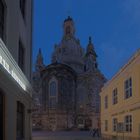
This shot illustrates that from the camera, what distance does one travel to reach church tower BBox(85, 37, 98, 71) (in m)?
105

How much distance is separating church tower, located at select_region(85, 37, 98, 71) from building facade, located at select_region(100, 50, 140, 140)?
67.4 metres

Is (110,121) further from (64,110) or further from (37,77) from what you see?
(37,77)

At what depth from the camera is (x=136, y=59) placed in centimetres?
2431

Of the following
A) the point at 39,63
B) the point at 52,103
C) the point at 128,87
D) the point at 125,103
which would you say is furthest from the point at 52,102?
the point at 128,87

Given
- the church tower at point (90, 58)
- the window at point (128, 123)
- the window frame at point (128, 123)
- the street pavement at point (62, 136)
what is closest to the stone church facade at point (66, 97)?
the church tower at point (90, 58)

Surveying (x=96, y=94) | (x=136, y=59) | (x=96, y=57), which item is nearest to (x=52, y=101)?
(x=96, y=94)

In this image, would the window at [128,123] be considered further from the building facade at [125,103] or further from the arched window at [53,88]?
the arched window at [53,88]

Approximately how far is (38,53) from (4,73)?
343ft

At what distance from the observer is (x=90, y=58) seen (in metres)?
109

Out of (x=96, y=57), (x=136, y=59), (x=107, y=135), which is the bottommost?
(x=107, y=135)

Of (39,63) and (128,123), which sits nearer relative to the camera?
(128,123)

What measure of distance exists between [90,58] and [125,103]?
8114 cm

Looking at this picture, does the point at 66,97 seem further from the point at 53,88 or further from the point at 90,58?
the point at 90,58

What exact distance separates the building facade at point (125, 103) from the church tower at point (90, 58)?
67412mm
